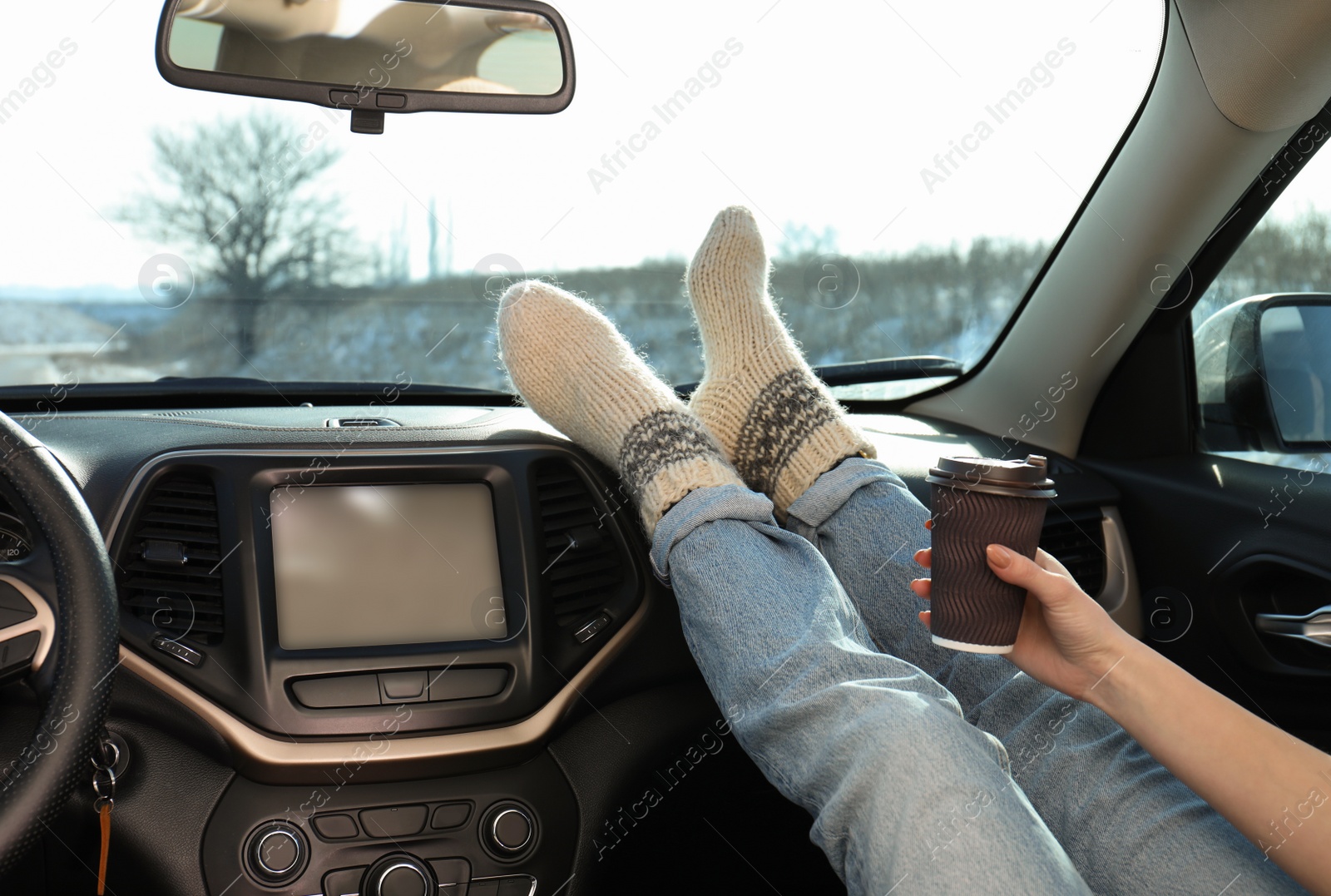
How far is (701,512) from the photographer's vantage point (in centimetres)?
107

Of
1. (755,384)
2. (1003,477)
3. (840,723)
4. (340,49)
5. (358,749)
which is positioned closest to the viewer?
(1003,477)

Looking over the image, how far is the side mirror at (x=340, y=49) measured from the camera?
1.24 metres

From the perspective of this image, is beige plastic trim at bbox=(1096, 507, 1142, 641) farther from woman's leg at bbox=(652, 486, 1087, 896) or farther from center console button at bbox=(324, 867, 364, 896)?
center console button at bbox=(324, 867, 364, 896)

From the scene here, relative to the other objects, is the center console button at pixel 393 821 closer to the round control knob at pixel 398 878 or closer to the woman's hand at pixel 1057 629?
the round control knob at pixel 398 878

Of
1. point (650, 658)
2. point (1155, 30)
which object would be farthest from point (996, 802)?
point (1155, 30)

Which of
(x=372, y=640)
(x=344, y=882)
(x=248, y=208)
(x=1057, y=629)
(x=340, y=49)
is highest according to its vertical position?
(x=340, y=49)

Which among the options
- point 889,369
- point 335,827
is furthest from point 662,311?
point 335,827

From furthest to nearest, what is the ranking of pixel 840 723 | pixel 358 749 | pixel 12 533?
pixel 358 749 → pixel 12 533 → pixel 840 723

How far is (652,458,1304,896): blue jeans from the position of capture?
77 cm

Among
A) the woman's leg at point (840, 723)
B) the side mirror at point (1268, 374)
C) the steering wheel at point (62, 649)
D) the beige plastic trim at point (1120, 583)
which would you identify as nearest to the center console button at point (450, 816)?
the woman's leg at point (840, 723)

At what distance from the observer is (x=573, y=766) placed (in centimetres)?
125

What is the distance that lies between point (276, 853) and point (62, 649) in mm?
473

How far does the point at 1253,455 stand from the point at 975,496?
104cm

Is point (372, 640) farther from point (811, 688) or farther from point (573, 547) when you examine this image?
point (811, 688)
